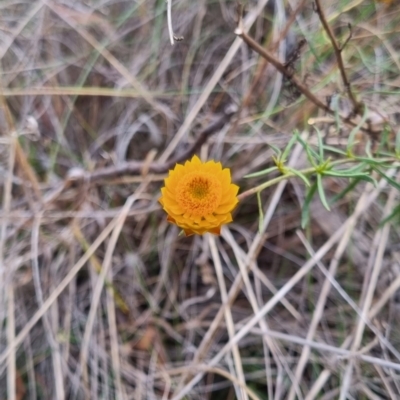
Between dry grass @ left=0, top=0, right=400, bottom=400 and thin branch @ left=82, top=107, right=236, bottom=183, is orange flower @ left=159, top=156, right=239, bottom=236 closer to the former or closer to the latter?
dry grass @ left=0, top=0, right=400, bottom=400

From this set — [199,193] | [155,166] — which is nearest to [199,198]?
[199,193]

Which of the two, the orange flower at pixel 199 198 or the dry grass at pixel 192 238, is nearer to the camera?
the orange flower at pixel 199 198

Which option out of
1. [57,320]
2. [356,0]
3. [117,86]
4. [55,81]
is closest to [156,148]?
[117,86]

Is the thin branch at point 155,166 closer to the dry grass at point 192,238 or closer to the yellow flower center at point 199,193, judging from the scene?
the dry grass at point 192,238

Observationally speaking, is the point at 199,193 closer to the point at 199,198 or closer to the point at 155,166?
the point at 199,198

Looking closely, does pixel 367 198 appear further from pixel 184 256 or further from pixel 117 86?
pixel 117 86

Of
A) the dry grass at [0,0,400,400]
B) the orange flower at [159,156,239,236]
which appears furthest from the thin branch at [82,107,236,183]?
the orange flower at [159,156,239,236]

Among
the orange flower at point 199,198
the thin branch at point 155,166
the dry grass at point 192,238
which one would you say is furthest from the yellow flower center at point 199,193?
the thin branch at point 155,166
